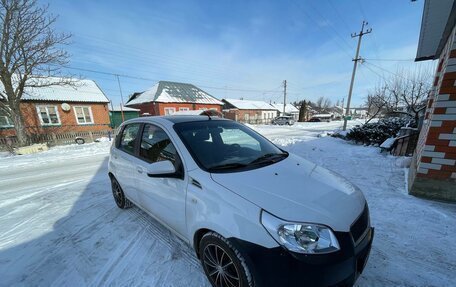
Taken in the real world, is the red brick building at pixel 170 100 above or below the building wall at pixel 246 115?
above

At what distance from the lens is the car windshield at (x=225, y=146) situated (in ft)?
7.02

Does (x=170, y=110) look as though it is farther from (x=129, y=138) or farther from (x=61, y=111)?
(x=129, y=138)

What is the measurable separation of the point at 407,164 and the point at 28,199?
402 inches

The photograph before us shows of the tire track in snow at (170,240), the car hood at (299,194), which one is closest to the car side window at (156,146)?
the car hood at (299,194)

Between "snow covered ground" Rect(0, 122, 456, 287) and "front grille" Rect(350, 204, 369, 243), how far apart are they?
2.46 feet

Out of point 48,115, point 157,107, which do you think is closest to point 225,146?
point 48,115

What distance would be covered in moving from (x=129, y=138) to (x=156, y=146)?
944mm

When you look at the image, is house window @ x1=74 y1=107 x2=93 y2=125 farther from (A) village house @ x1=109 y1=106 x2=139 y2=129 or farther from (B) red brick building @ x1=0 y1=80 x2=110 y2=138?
(A) village house @ x1=109 y1=106 x2=139 y2=129

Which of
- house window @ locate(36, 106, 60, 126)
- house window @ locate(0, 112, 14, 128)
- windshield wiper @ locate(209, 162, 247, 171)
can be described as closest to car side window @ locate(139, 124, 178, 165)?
windshield wiper @ locate(209, 162, 247, 171)

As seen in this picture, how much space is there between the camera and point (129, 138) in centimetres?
327

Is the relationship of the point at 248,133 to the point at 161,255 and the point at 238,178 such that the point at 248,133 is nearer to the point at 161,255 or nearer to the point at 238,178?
the point at 238,178

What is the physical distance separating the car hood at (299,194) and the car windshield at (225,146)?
0.19m

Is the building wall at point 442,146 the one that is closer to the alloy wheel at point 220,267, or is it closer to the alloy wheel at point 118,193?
the alloy wheel at point 220,267

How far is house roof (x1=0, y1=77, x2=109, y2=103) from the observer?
15.5m
